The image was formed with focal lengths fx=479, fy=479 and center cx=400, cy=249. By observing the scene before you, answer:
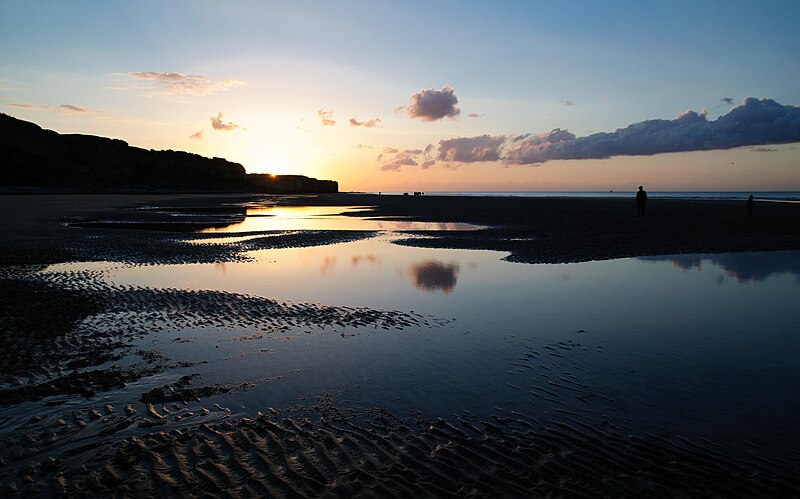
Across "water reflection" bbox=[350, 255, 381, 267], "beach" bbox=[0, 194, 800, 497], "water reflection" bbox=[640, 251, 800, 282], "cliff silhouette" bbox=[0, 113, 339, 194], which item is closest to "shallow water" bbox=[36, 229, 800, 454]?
"beach" bbox=[0, 194, 800, 497]

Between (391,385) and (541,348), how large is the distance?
3.69 m

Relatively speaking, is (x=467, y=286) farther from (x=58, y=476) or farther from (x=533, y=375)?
(x=58, y=476)

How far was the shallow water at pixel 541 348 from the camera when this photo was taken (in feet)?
24.7

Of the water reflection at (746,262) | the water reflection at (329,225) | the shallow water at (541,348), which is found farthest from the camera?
the water reflection at (329,225)

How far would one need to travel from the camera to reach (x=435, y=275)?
18.8 m

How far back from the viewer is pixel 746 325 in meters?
11.8

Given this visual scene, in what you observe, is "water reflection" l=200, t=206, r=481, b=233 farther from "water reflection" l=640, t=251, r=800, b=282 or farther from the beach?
the beach

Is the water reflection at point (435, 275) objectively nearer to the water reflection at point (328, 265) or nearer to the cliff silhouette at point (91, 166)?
the water reflection at point (328, 265)

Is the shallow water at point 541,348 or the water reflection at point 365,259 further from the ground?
the water reflection at point 365,259

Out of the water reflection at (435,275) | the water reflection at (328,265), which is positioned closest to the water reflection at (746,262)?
the water reflection at (435,275)

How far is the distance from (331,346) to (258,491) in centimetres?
524

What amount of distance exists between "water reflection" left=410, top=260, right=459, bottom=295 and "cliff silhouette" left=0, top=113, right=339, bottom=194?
114288mm

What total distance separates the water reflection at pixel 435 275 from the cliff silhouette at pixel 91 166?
11429 centimetres

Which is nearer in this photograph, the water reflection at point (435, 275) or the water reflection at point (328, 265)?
the water reflection at point (435, 275)
